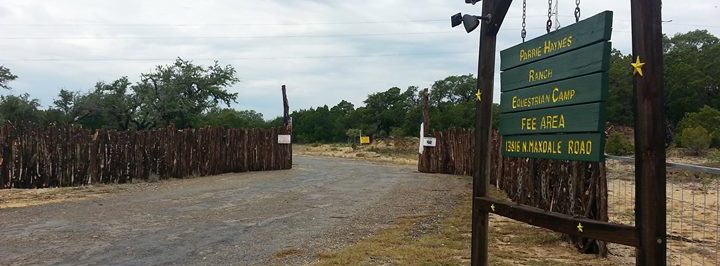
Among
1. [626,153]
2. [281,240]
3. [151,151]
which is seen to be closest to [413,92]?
[626,153]

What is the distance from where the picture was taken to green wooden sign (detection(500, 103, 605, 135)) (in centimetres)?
336

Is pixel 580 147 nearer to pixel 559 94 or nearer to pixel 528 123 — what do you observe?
pixel 559 94

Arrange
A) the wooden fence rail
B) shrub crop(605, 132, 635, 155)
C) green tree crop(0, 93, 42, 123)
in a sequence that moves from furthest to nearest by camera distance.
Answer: green tree crop(0, 93, 42, 123)
shrub crop(605, 132, 635, 155)
the wooden fence rail

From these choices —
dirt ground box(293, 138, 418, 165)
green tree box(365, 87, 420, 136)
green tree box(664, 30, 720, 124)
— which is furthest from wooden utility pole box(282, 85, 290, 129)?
green tree box(365, 87, 420, 136)

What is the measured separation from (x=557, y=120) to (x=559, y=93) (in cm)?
18

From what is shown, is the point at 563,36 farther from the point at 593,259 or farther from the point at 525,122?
the point at 593,259

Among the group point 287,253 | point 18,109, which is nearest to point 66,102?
point 18,109

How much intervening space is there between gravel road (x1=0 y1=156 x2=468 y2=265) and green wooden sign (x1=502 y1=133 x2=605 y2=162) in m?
2.54

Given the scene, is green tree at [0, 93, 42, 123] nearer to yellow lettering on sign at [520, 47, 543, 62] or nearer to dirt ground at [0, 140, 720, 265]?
dirt ground at [0, 140, 720, 265]

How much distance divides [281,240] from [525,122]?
3.81 m

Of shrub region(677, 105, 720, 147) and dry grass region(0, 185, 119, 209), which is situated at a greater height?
shrub region(677, 105, 720, 147)

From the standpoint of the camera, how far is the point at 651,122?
9.34 ft

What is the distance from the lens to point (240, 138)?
64.8 feet

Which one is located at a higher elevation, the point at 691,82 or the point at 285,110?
the point at 691,82
